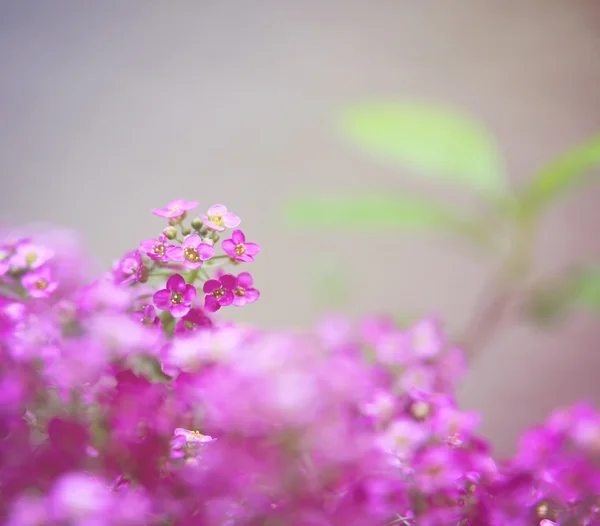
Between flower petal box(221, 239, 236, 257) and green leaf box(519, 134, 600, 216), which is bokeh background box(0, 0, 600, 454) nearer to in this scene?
green leaf box(519, 134, 600, 216)

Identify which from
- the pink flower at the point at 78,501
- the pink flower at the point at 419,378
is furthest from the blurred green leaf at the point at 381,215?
→ the pink flower at the point at 78,501

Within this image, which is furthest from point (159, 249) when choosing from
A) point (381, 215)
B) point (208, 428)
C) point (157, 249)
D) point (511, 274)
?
point (511, 274)

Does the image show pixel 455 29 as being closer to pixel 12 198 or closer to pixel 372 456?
pixel 12 198

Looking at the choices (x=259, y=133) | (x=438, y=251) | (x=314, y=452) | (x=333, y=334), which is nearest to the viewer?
(x=314, y=452)

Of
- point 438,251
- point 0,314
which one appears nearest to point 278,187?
point 438,251

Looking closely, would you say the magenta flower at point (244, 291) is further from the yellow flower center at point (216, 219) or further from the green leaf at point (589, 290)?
the green leaf at point (589, 290)

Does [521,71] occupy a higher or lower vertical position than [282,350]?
higher
